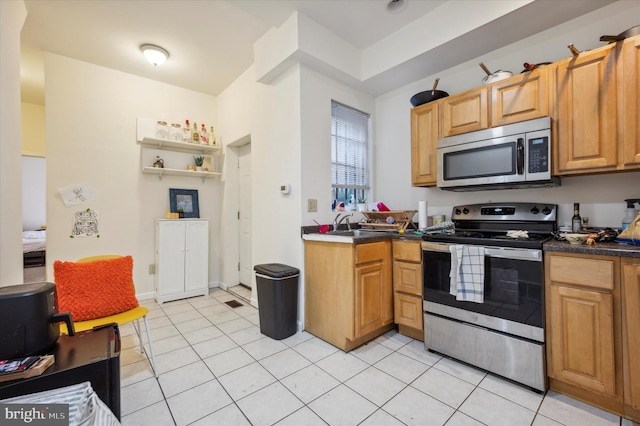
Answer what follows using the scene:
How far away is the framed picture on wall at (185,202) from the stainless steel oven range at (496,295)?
3.14 metres

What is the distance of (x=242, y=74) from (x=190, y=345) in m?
3.18

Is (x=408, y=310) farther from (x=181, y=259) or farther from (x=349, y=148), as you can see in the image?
(x=181, y=259)

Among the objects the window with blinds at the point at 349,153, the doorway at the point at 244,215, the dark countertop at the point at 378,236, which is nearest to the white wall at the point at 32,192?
the doorway at the point at 244,215

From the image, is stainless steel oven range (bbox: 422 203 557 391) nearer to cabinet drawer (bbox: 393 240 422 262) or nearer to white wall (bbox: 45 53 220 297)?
cabinet drawer (bbox: 393 240 422 262)

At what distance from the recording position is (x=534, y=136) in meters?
1.96

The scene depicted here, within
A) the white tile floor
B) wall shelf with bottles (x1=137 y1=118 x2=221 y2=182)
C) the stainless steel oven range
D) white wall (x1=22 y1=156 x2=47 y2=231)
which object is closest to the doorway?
wall shelf with bottles (x1=137 y1=118 x2=221 y2=182)

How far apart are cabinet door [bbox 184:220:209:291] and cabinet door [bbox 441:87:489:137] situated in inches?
122

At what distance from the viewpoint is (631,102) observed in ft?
5.35

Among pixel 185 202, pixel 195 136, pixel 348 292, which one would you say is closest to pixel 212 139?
pixel 195 136

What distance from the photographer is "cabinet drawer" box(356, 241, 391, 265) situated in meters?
2.18

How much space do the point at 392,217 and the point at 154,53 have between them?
3060 millimetres

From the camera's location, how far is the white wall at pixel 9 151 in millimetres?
1543

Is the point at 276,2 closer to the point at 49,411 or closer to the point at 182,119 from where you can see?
the point at 182,119

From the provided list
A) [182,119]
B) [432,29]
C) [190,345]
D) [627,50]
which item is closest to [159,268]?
[190,345]
